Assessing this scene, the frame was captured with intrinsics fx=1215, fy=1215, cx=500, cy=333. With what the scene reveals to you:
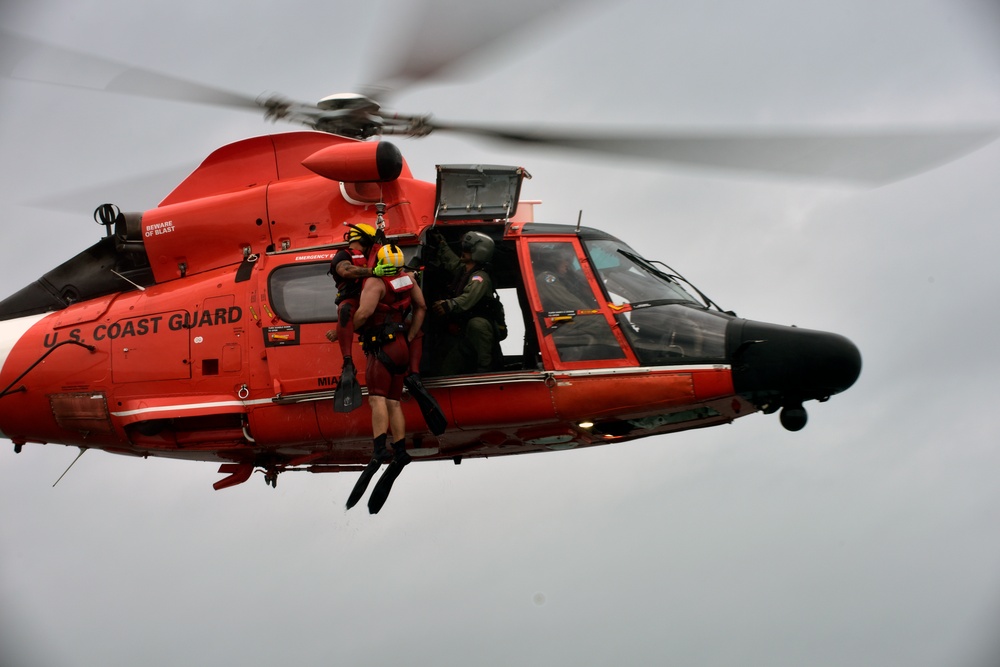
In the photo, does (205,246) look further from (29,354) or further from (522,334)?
(522,334)

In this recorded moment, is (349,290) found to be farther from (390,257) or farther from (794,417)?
(794,417)

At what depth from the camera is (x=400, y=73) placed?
33.1 ft

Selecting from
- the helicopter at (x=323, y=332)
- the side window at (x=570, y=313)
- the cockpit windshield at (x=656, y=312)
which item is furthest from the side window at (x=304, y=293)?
the cockpit windshield at (x=656, y=312)

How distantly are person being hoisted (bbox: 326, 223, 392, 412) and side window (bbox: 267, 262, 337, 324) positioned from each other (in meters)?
0.34

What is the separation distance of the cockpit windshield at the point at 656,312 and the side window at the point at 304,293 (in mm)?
2282

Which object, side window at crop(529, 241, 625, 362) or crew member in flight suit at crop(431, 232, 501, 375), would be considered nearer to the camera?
side window at crop(529, 241, 625, 362)

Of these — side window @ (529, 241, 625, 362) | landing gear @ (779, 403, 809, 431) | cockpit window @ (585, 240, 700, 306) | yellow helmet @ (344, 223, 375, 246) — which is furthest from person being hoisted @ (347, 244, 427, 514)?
landing gear @ (779, 403, 809, 431)

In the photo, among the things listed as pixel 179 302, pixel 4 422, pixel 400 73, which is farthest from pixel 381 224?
pixel 4 422

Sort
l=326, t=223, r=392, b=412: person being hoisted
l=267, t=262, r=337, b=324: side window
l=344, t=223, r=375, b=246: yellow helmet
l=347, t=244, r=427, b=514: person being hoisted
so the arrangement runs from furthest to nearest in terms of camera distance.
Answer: l=267, t=262, r=337, b=324: side window < l=344, t=223, r=375, b=246: yellow helmet < l=326, t=223, r=392, b=412: person being hoisted < l=347, t=244, r=427, b=514: person being hoisted

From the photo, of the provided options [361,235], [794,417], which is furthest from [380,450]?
[794,417]

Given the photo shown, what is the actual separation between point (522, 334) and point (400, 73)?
2.50 metres

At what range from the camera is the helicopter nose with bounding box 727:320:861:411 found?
9.44m

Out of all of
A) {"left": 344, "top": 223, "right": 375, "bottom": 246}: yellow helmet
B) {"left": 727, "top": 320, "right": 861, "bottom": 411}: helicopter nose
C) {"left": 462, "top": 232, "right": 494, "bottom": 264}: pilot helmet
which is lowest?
{"left": 727, "top": 320, "right": 861, "bottom": 411}: helicopter nose

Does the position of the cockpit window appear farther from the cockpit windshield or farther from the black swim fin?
the black swim fin
